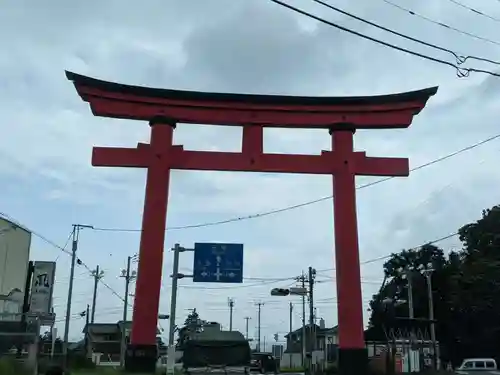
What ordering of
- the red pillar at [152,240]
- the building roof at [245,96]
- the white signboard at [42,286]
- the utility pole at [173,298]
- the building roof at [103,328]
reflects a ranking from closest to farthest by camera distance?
the red pillar at [152,240] < the building roof at [245,96] < the utility pole at [173,298] < the white signboard at [42,286] < the building roof at [103,328]

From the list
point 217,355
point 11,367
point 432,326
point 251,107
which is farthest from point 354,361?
point 432,326

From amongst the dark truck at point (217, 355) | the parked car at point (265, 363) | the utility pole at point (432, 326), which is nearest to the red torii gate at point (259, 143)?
the dark truck at point (217, 355)

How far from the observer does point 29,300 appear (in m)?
22.3

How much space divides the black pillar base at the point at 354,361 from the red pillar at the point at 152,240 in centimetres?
482

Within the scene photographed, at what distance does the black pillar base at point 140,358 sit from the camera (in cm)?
1523

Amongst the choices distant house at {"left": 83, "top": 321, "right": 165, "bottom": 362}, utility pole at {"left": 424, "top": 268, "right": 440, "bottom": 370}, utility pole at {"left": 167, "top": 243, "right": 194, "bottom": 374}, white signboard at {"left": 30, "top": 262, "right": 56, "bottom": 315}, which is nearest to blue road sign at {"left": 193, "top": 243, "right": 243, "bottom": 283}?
utility pole at {"left": 167, "top": 243, "right": 194, "bottom": 374}

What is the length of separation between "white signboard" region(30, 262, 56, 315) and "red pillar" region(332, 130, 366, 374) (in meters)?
10.8

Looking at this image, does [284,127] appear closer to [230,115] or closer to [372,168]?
[230,115]

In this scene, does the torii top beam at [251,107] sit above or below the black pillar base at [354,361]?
above

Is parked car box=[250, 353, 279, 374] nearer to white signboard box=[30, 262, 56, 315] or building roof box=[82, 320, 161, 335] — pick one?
building roof box=[82, 320, 161, 335]

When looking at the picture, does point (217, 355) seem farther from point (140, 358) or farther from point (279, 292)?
point (279, 292)

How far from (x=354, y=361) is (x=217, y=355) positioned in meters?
5.75

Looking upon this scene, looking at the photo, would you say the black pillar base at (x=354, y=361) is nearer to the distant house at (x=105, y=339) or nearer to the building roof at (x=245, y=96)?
the building roof at (x=245, y=96)

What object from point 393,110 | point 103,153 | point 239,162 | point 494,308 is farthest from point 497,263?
point 103,153
